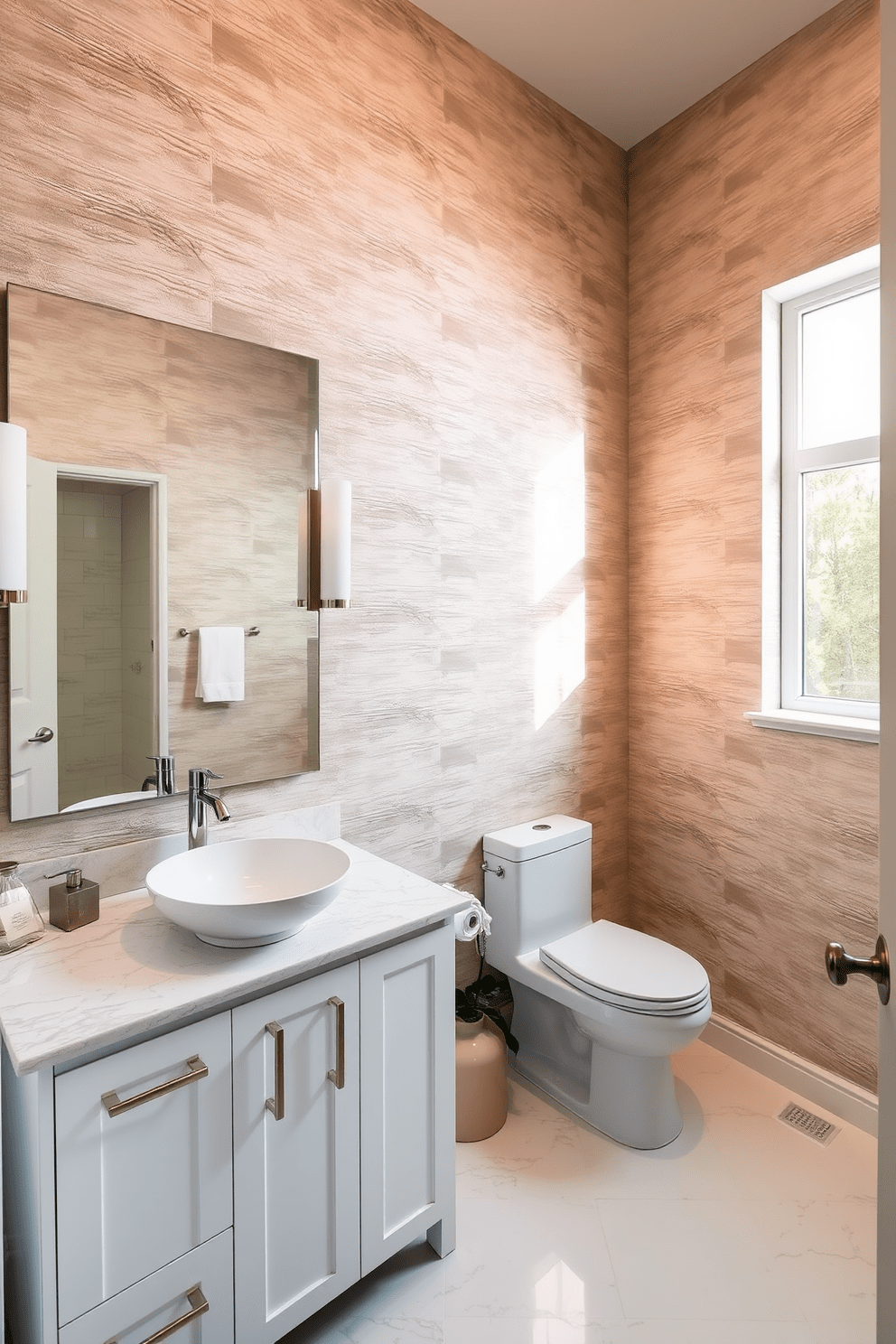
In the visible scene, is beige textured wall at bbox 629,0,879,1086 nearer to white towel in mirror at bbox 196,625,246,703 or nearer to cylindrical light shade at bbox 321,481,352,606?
cylindrical light shade at bbox 321,481,352,606

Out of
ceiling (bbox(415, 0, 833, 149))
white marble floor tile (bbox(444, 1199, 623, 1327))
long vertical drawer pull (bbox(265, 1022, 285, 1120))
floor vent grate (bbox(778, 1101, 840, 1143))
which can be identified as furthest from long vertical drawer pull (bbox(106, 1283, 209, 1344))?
ceiling (bbox(415, 0, 833, 149))

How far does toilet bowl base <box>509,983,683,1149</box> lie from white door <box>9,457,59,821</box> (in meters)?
1.45

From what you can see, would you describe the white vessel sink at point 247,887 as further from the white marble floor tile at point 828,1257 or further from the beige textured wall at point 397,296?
the white marble floor tile at point 828,1257

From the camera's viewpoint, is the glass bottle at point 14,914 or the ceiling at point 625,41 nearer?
the glass bottle at point 14,914

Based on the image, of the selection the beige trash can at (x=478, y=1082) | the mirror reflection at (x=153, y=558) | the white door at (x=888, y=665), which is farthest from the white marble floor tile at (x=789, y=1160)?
the mirror reflection at (x=153, y=558)

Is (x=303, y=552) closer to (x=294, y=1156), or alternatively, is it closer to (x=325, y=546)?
(x=325, y=546)

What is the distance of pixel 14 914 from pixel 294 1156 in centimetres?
62

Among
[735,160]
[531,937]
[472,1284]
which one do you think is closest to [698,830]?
[531,937]

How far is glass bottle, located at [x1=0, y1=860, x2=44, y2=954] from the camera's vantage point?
1200mm

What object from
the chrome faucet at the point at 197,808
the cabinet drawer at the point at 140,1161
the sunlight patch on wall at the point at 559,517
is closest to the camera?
the cabinet drawer at the point at 140,1161

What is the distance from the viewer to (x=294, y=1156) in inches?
48.0

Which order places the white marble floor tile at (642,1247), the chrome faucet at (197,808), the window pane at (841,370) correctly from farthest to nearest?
the window pane at (841,370)
the chrome faucet at (197,808)
the white marble floor tile at (642,1247)

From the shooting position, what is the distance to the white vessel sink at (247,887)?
114 centimetres

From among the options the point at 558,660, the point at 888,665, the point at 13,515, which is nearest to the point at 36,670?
the point at 13,515
